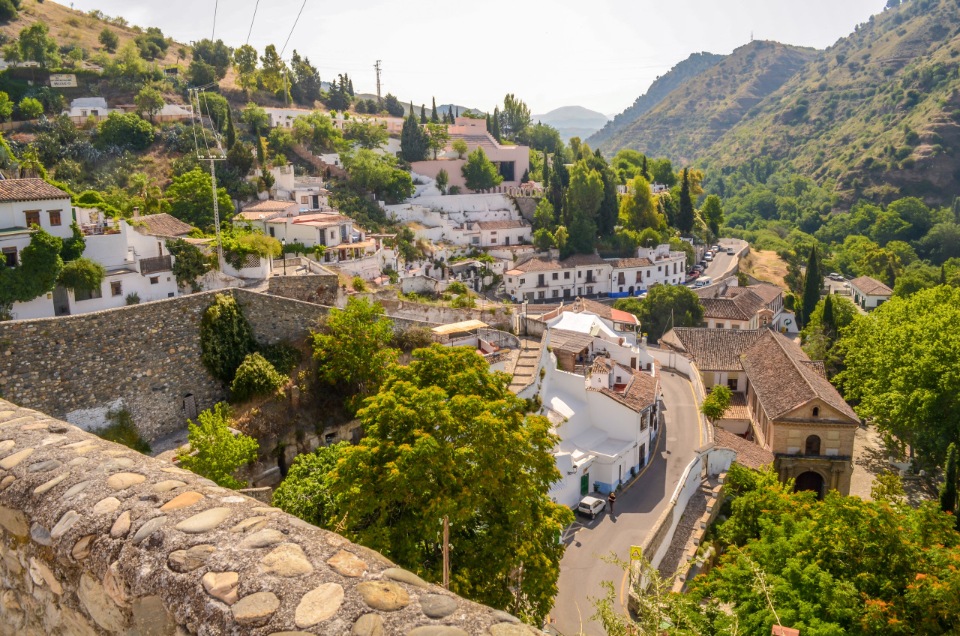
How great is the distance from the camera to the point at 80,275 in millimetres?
20375

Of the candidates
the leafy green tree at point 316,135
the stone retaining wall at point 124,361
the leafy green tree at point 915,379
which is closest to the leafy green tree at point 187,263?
the stone retaining wall at point 124,361

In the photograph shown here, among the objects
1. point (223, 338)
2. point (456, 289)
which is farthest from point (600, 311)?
point (223, 338)

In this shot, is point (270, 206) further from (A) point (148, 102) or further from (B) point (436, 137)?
(B) point (436, 137)

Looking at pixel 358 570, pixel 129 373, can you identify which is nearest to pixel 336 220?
pixel 129 373

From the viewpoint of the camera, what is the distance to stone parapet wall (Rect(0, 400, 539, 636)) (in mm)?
2898

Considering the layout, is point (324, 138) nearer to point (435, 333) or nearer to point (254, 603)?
point (435, 333)

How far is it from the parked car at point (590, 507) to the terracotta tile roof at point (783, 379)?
9.50m

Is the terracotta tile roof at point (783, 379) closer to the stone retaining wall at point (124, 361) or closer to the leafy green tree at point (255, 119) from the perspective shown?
the stone retaining wall at point (124, 361)

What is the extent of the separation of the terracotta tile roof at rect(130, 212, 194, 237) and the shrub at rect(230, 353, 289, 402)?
1113 centimetres

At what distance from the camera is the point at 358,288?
2662 centimetres

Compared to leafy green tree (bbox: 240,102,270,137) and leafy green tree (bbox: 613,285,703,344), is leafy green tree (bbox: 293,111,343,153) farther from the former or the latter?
leafy green tree (bbox: 613,285,703,344)

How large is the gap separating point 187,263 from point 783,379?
23075 millimetres

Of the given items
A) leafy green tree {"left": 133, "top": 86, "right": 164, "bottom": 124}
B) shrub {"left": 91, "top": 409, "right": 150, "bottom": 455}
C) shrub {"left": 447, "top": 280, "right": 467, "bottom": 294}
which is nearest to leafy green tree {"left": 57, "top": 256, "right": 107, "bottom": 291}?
shrub {"left": 91, "top": 409, "right": 150, "bottom": 455}

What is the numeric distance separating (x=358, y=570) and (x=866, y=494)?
29.6m
